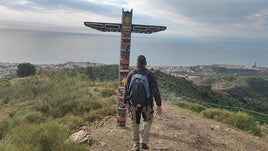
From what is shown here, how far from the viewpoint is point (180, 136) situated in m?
9.55

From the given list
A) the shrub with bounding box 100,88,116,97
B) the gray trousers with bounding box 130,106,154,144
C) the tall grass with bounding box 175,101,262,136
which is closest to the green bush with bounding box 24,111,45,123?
the shrub with bounding box 100,88,116,97

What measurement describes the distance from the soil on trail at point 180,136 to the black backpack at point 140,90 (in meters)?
1.34

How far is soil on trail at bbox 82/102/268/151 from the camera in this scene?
8.51 meters

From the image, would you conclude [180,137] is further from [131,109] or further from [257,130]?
[257,130]

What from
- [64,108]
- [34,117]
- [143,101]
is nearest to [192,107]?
[64,108]

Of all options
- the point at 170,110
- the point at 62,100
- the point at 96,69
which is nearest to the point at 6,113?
the point at 62,100

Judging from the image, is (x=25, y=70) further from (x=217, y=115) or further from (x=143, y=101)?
(x=143, y=101)

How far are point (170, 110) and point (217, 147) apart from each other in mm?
4402

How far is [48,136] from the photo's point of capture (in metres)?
7.25

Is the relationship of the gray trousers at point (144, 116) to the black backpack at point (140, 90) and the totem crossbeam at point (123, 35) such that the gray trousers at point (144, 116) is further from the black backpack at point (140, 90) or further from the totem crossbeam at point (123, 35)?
the totem crossbeam at point (123, 35)

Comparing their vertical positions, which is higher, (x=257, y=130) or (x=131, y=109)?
(x=131, y=109)

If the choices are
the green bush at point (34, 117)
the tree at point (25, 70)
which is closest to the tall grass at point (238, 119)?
the green bush at point (34, 117)

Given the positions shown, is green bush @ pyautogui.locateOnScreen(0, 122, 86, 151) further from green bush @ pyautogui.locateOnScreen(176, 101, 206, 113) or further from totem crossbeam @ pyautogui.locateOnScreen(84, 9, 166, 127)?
green bush @ pyautogui.locateOnScreen(176, 101, 206, 113)

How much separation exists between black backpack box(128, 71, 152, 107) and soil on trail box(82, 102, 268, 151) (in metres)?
1.34
